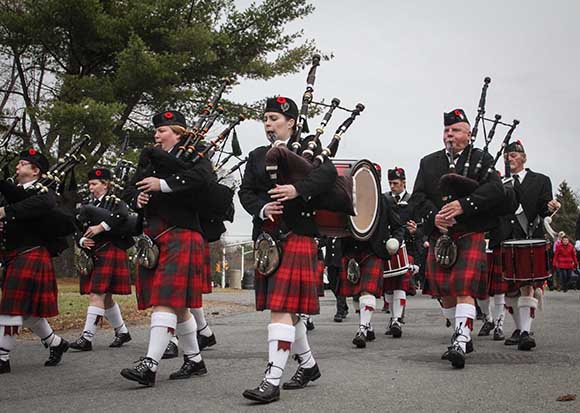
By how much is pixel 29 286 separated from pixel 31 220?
52 cm

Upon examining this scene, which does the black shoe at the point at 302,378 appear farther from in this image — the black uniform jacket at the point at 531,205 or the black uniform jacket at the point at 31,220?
the black uniform jacket at the point at 531,205

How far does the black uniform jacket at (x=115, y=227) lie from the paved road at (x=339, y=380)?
3.39 ft

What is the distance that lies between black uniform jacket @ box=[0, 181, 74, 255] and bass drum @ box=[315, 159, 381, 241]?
2202mm

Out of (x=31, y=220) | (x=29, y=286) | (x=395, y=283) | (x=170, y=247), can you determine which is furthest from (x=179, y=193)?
(x=395, y=283)

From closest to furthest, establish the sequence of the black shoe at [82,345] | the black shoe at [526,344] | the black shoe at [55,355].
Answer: the black shoe at [55,355] → the black shoe at [526,344] → the black shoe at [82,345]

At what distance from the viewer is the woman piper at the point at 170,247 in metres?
5.16

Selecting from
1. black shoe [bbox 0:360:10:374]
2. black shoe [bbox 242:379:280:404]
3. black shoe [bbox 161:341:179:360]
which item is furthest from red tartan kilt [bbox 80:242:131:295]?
black shoe [bbox 242:379:280:404]

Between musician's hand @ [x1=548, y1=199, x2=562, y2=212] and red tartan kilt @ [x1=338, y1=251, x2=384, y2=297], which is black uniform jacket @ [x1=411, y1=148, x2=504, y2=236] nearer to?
red tartan kilt @ [x1=338, y1=251, x2=384, y2=297]

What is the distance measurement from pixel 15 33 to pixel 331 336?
1448 centimetres

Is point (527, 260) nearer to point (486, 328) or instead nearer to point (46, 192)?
point (486, 328)

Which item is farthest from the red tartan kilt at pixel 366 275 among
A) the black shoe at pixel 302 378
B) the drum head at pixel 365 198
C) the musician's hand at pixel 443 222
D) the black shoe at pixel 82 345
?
the black shoe at pixel 302 378

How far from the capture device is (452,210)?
5996mm

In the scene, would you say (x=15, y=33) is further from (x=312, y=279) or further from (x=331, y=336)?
(x=312, y=279)

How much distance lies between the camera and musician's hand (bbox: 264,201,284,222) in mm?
4875
